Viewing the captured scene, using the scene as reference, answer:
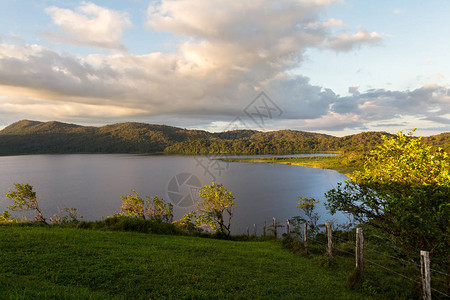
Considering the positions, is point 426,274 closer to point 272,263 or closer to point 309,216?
point 272,263

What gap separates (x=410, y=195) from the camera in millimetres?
8797

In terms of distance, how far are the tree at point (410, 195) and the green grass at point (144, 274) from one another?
3.33 metres

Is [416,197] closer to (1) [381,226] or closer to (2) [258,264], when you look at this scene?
(1) [381,226]

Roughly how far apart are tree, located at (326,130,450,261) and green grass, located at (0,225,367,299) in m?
3.33

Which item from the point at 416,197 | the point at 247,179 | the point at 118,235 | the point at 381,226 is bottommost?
the point at 247,179

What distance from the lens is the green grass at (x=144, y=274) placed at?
291 inches

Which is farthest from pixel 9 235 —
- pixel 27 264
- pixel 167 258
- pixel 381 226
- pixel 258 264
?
pixel 381 226

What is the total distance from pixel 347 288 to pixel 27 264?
44.5 ft

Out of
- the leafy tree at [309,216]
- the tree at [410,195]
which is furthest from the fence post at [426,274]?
the leafy tree at [309,216]

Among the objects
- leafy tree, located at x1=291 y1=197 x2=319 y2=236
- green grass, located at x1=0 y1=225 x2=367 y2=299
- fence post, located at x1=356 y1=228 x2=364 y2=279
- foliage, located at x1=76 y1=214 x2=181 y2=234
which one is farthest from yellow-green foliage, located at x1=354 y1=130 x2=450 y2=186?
foliage, located at x1=76 y1=214 x2=181 y2=234

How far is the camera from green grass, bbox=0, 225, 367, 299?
291 inches

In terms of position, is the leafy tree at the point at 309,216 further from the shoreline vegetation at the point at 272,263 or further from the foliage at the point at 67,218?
the foliage at the point at 67,218

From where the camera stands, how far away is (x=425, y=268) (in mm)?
7594

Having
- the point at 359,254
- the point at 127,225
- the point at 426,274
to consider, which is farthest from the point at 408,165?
the point at 127,225
